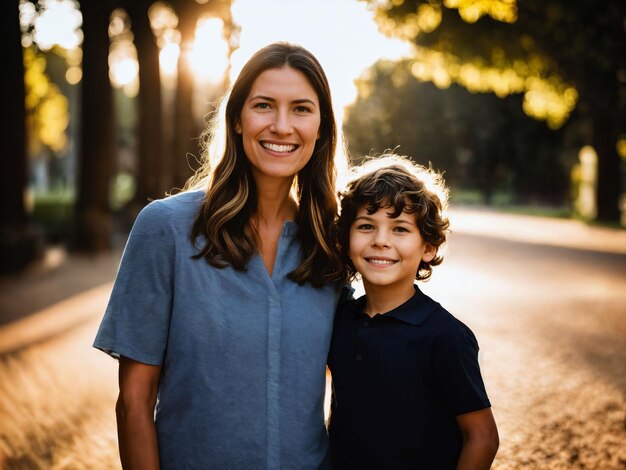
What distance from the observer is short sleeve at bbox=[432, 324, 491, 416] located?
7.04 ft

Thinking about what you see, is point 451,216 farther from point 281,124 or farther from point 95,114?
point 281,124

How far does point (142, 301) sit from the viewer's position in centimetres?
200

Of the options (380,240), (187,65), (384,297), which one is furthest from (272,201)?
(187,65)

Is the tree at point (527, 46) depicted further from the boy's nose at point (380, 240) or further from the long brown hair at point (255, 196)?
the boy's nose at point (380, 240)

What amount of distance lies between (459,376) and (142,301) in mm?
1004

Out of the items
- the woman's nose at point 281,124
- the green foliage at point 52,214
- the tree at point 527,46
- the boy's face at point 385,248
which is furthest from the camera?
the tree at point 527,46

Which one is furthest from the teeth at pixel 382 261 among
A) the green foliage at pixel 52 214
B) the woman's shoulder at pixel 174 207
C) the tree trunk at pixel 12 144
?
the green foliage at pixel 52 214

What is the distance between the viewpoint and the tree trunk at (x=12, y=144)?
1195 cm

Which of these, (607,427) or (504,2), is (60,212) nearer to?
(504,2)

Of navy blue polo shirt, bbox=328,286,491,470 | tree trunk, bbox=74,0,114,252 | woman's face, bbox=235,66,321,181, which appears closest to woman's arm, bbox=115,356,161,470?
navy blue polo shirt, bbox=328,286,491,470

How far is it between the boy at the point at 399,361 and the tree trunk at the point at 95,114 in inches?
497

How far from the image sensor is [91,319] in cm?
847

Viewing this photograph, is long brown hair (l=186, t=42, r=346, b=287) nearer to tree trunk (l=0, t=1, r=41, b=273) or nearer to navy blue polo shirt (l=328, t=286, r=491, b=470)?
navy blue polo shirt (l=328, t=286, r=491, b=470)

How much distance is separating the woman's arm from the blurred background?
4.33ft
